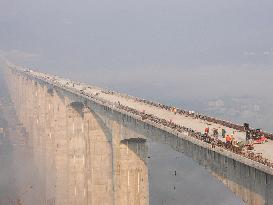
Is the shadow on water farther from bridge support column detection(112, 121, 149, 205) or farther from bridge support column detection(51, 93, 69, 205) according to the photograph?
bridge support column detection(112, 121, 149, 205)

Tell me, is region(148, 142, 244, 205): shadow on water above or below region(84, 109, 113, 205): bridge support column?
below

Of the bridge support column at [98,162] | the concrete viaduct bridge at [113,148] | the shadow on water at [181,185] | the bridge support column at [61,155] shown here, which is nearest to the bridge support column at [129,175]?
the concrete viaduct bridge at [113,148]

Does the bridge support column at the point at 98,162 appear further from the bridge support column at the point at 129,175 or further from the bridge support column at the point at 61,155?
the bridge support column at the point at 129,175

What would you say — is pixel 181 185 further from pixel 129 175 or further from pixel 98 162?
pixel 129 175

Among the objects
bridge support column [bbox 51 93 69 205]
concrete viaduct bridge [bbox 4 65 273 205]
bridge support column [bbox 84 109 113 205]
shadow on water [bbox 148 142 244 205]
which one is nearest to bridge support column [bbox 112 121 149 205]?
concrete viaduct bridge [bbox 4 65 273 205]

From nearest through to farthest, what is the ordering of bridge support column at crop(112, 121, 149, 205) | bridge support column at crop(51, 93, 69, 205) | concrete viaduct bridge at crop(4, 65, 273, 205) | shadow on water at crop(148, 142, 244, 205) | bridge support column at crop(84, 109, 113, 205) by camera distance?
concrete viaduct bridge at crop(4, 65, 273, 205) < bridge support column at crop(112, 121, 149, 205) < bridge support column at crop(84, 109, 113, 205) < bridge support column at crop(51, 93, 69, 205) < shadow on water at crop(148, 142, 244, 205)

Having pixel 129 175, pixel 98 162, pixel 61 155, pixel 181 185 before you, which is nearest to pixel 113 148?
pixel 129 175

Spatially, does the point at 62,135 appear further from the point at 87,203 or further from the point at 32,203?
the point at 32,203

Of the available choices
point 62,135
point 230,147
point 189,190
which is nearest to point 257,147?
point 230,147

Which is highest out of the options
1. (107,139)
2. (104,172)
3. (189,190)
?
(107,139)
